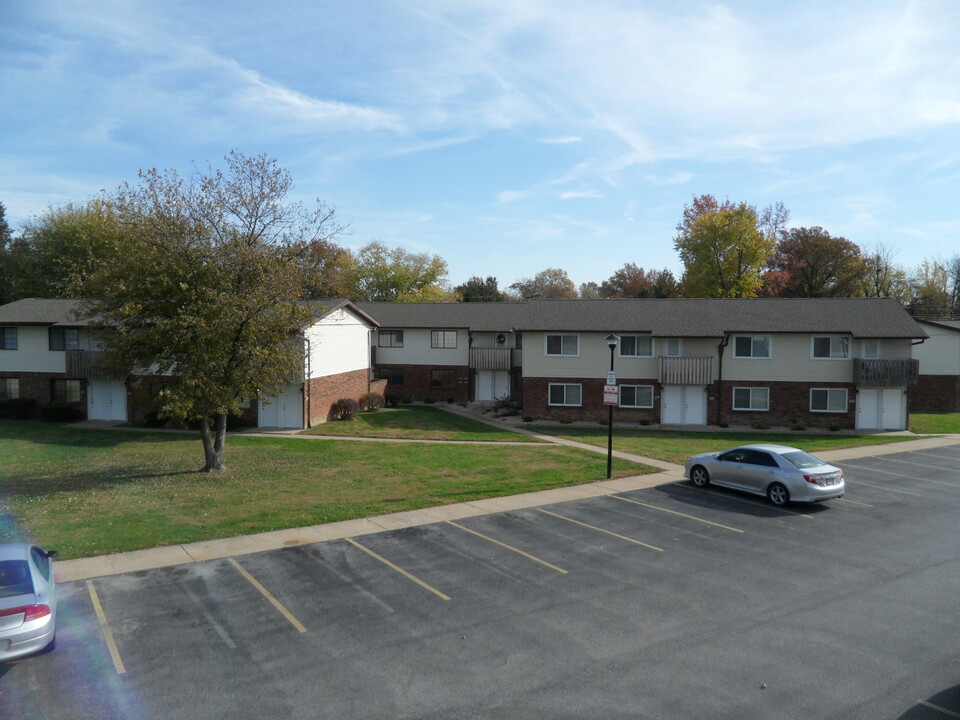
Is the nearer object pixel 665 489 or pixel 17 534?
pixel 17 534

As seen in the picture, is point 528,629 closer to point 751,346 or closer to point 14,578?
point 14,578

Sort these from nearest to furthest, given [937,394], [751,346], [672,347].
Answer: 1. [751,346]
2. [672,347]
3. [937,394]

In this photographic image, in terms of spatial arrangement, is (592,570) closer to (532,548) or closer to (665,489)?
(532,548)

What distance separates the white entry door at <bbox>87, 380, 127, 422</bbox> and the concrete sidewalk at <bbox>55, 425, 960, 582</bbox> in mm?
24934

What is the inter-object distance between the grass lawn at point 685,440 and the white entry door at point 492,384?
8.36 metres

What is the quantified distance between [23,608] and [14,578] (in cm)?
65

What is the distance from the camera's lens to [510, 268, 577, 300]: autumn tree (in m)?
118

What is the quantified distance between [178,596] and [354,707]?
505 cm

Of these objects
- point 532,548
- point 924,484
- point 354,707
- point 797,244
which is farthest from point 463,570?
point 797,244

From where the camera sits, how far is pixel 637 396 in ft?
117

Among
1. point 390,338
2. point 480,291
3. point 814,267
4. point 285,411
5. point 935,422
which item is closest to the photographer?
point 285,411

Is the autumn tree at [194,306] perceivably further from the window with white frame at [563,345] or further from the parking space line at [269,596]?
the window with white frame at [563,345]

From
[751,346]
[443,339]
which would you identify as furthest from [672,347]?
[443,339]

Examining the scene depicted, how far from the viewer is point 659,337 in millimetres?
35156
